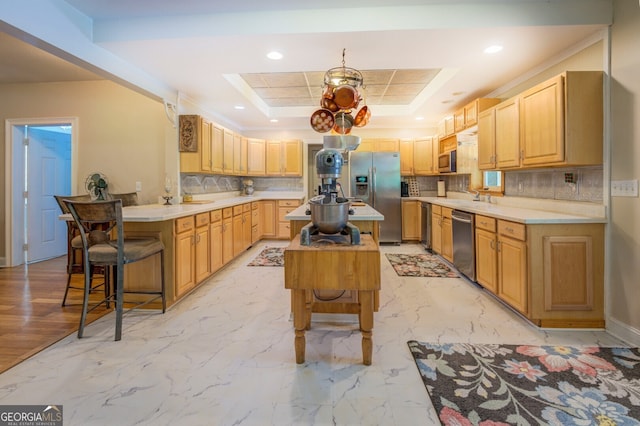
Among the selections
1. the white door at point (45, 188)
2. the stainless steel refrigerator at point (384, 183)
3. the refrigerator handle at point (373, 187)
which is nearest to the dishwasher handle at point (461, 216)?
the stainless steel refrigerator at point (384, 183)

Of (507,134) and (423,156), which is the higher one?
(423,156)

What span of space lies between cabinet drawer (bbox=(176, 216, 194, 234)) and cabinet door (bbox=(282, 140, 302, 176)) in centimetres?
350

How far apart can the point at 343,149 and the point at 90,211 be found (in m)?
1.98

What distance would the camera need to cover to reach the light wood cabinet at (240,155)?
18.3 feet

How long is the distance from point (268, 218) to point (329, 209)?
14.8ft

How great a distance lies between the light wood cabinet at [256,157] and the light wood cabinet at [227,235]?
2.07 metres

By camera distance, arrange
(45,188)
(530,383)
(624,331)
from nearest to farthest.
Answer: (530,383) < (624,331) < (45,188)

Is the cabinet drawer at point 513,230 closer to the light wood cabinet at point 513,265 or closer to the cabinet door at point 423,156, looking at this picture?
the light wood cabinet at point 513,265

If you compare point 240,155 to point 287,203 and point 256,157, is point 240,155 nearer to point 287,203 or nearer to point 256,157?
point 256,157

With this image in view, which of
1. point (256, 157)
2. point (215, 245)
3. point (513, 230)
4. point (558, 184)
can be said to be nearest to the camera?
point (513, 230)

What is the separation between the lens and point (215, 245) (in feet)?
12.7

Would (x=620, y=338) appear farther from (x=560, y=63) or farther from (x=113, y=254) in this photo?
(x=113, y=254)

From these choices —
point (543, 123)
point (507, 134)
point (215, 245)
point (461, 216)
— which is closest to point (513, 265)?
point (461, 216)

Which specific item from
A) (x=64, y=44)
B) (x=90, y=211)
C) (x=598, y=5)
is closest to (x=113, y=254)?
(x=90, y=211)
